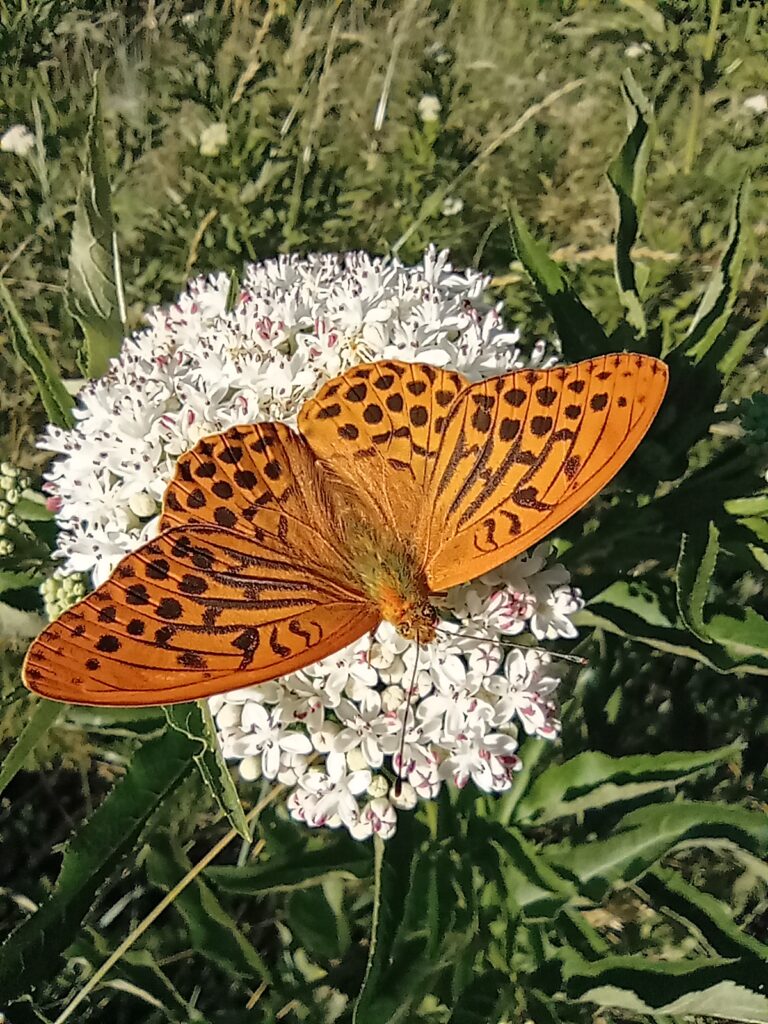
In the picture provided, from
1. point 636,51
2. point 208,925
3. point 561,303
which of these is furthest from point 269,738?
point 636,51

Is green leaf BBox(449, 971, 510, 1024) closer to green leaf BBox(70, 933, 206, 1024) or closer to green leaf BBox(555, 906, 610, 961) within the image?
green leaf BBox(555, 906, 610, 961)

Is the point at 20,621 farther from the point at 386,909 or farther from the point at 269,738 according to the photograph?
the point at 386,909

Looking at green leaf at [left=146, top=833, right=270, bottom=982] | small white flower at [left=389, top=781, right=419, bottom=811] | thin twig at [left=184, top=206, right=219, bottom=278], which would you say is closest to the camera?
small white flower at [left=389, top=781, right=419, bottom=811]

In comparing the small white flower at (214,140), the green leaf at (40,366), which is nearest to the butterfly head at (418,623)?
the green leaf at (40,366)

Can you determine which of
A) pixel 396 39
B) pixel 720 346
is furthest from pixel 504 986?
pixel 396 39

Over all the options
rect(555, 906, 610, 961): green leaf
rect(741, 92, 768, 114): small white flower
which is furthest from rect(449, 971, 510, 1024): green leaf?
rect(741, 92, 768, 114): small white flower

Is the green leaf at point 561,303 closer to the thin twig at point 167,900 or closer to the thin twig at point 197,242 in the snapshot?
the thin twig at point 167,900
